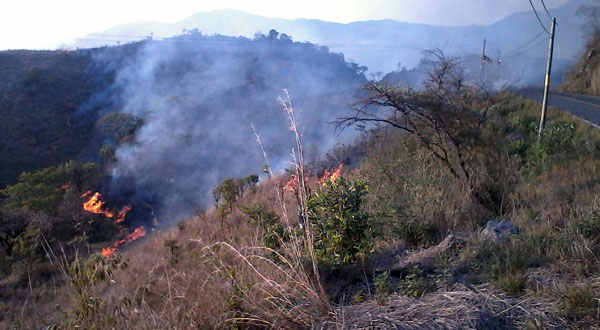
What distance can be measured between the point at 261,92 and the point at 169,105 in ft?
34.2

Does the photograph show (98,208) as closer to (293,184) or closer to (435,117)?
(435,117)

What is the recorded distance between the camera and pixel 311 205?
417 cm

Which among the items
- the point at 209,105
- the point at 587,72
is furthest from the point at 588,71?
the point at 209,105

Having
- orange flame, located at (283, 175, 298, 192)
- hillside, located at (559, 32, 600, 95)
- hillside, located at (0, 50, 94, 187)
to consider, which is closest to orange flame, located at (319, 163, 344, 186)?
orange flame, located at (283, 175, 298, 192)

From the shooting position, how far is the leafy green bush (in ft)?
13.2

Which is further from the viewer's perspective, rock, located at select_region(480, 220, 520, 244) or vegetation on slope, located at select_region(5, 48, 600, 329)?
rock, located at select_region(480, 220, 520, 244)

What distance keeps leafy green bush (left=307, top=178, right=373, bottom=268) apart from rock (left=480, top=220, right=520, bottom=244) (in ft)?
3.81

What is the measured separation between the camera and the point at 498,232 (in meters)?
4.59

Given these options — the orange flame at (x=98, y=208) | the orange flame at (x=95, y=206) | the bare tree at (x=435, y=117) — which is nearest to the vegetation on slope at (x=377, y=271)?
the bare tree at (x=435, y=117)

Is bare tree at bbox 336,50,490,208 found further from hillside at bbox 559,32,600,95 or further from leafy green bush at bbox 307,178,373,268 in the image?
hillside at bbox 559,32,600,95

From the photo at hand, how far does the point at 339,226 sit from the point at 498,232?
165 centimetres

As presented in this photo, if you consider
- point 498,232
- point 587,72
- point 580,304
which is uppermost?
point 587,72

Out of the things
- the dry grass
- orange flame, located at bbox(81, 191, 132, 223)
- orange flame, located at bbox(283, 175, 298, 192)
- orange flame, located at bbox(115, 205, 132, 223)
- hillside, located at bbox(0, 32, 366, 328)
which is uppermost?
orange flame, located at bbox(283, 175, 298, 192)

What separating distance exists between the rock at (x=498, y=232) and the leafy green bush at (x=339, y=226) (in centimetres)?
116
